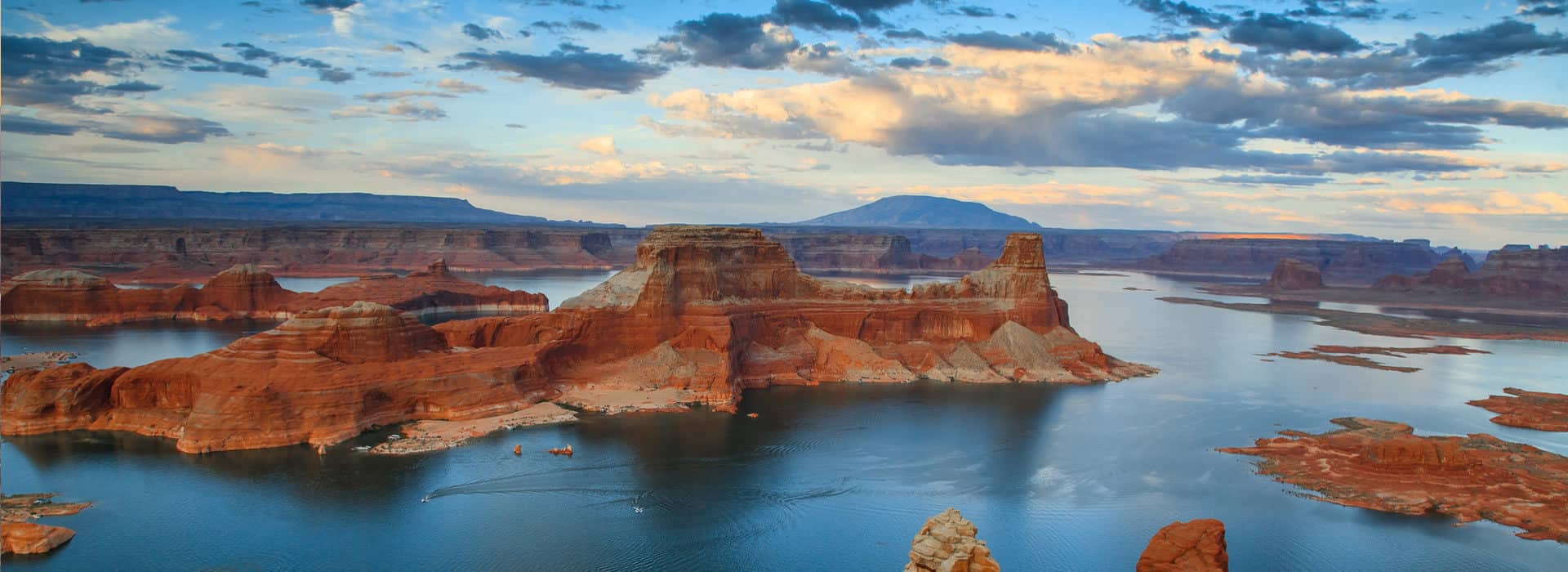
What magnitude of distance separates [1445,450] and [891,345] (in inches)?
1027

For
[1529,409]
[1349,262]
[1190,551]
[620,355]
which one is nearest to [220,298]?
[620,355]

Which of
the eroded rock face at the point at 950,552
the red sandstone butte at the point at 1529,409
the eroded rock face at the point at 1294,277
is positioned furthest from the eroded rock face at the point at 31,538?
the eroded rock face at the point at 1294,277

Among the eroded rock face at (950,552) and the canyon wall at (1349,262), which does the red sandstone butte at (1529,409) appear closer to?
the eroded rock face at (950,552)

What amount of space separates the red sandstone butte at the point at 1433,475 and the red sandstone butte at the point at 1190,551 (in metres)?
12.9

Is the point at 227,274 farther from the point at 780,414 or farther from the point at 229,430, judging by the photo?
the point at 780,414

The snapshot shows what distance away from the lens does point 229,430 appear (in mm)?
32312

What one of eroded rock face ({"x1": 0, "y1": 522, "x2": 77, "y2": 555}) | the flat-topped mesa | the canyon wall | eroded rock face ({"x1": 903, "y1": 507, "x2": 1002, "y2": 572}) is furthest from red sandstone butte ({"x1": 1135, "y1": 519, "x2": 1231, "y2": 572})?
the canyon wall

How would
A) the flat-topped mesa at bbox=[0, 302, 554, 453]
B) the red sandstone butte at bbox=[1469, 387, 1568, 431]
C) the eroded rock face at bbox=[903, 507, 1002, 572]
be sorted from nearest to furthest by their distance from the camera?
the eroded rock face at bbox=[903, 507, 1002, 572] → the flat-topped mesa at bbox=[0, 302, 554, 453] → the red sandstone butte at bbox=[1469, 387, 1568, 431]

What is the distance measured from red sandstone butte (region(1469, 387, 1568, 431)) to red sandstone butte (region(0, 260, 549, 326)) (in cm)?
6522

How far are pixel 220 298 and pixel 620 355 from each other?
44168 mm

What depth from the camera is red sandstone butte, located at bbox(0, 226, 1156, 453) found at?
3400cm

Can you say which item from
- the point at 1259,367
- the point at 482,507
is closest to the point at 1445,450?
the point at 1259,367

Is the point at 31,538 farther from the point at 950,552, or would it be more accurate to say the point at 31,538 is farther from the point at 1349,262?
the point at 1349,262

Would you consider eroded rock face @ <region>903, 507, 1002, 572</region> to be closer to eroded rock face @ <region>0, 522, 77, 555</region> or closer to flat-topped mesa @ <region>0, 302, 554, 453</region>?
eroded rock face @ <region>0, 522, 77, 555</region>
